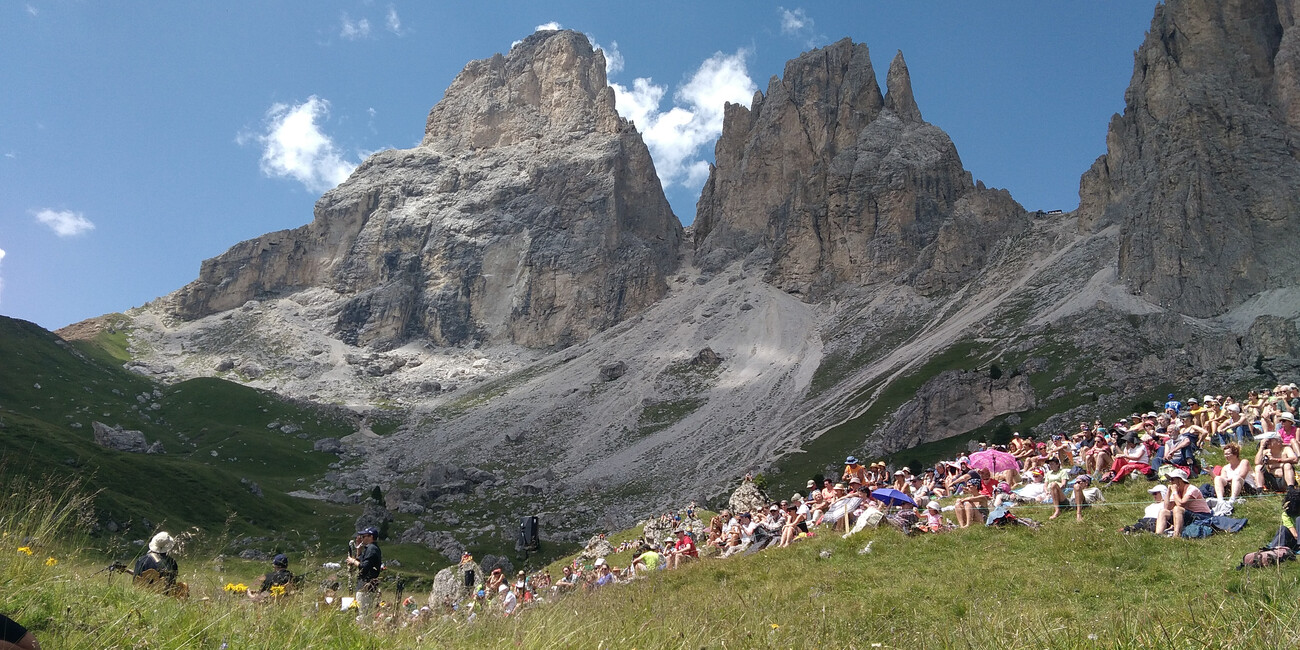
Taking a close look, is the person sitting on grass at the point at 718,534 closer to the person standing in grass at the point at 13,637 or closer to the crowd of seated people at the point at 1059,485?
the crowd of seated people at the point at 1059,485

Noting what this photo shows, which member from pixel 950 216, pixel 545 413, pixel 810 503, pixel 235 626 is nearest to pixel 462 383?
pixel 545 413

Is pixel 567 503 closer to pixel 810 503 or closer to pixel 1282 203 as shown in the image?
pixel 810 503

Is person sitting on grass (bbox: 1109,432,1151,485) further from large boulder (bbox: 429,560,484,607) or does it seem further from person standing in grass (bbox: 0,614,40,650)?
person standing in grass (bbox: 0,614,40,650)

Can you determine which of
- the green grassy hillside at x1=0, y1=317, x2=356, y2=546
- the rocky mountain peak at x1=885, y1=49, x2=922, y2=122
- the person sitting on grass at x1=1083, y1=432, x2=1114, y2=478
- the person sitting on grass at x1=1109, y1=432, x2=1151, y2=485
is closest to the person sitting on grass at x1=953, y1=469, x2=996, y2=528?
the person sitting on grass at x1=1109, y1=432, x2=1151, y2=485

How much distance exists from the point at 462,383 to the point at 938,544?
14302 centimetres

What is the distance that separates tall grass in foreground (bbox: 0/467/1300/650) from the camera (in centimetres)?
574

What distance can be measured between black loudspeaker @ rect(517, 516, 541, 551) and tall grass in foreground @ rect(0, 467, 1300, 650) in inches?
1943

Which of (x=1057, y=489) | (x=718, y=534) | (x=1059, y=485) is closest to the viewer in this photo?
(x=1057, y=489)

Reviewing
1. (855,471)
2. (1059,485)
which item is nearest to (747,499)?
(855,471)

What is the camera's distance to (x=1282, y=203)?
9075 cm

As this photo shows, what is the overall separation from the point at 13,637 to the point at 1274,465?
767 inches

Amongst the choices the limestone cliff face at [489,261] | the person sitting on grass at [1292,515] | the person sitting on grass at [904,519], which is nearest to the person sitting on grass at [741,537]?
the person sitting on grass at [904,519]

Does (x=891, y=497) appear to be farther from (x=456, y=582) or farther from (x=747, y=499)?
(x=747, y=499)

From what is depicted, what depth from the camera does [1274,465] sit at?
15008 millimetres
